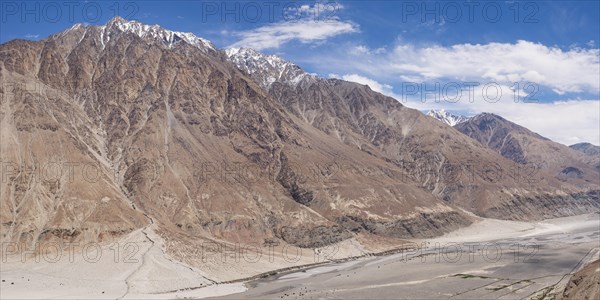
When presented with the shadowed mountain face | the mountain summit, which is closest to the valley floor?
the mountain summit

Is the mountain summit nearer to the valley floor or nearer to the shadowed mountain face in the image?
the shadowed mountain face

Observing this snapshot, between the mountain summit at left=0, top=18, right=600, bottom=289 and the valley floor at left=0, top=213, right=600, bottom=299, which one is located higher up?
the mountain summit at left=0, top=18, right=600, bottom=289

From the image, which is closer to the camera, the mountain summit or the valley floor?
the valley floor

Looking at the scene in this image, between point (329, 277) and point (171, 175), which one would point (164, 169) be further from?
point (329, 277)

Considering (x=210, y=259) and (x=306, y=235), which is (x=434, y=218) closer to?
(x=306, y=235)

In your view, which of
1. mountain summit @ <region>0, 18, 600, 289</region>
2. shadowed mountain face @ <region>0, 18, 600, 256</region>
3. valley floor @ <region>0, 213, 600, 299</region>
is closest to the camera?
valley floor @ <region>0, 213, 600, 299</region>

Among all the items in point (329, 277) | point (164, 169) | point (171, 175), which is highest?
point (164, 169)

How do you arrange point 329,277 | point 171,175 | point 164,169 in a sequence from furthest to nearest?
point 164,169, point 171,175, point 329,277

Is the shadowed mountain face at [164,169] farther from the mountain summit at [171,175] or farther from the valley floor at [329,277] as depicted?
the valley floor at [329,277]

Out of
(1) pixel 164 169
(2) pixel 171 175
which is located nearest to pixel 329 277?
(2) pixel 171 175
